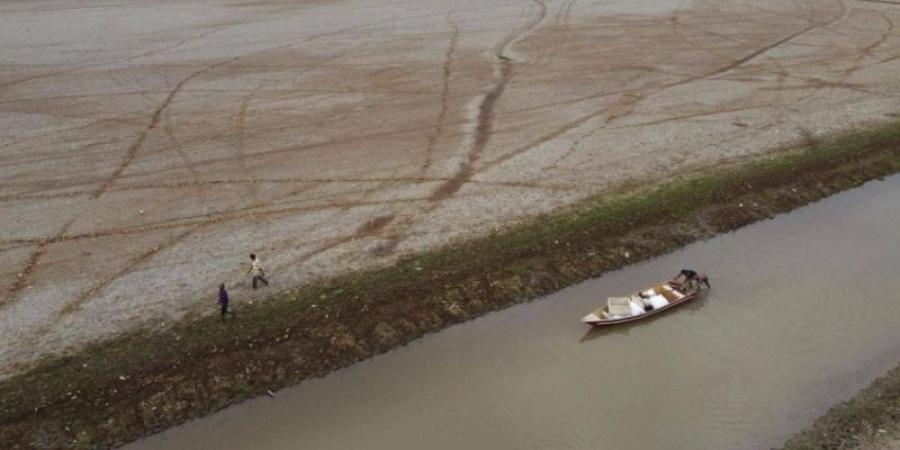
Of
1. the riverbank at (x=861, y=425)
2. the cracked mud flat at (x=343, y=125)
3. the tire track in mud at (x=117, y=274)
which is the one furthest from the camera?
the cracked mud flat at (x=343, y=125)

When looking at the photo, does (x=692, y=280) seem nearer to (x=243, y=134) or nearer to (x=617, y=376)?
(x=617, y=376)

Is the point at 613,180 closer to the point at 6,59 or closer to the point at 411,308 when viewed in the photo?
the point at 411,308

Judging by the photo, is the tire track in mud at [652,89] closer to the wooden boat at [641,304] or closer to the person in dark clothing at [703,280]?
the wooden boat at [641,304]

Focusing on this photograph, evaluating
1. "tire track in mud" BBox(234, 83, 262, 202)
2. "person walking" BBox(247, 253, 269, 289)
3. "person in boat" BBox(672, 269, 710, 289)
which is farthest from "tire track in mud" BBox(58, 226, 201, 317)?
"person in boat" BBox(672, 269, 710, 289)

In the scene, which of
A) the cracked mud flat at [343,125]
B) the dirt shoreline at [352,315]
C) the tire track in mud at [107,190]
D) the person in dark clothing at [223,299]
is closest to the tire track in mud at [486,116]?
the cracked mud flat at [343,125]

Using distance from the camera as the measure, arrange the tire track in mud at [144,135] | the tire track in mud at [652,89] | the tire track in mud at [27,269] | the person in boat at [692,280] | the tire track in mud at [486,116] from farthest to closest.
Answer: the tire track in mud at [652,89] < the tire track in mud at [144,135] < the tire track in mud at [486,116] < the tire track in mud at [27,269] < the person in boat at [692,280]

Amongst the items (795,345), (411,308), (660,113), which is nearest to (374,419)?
(411,308)

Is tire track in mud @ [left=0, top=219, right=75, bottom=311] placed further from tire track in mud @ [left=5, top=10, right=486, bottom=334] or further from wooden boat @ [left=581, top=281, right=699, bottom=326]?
wooden boat @ [left=581, top=281, right=699, bottom=326]
